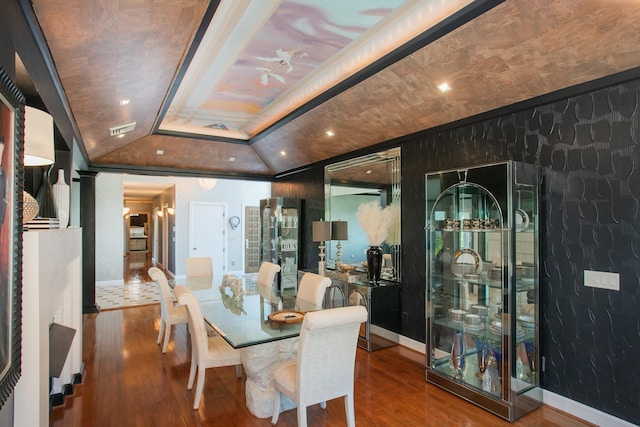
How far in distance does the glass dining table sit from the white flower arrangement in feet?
4.64

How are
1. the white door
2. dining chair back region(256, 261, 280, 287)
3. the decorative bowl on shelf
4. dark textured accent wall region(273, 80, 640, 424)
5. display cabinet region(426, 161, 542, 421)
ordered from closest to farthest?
1. dark textured accent wall region(273, 80, 640, 424)
2. display cabinet region(426, 161, 542, 421)
3. dining chair back region(256, 261, 280, 287)
4. the decorative bowl on shelf
5. the white door

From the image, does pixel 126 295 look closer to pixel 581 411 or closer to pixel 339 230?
pixel 339 230

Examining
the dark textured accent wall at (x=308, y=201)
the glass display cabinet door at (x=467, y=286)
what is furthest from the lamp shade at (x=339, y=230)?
the glass display cabinet door at (x=467, y=286)

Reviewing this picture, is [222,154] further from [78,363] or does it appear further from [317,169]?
[78,363]

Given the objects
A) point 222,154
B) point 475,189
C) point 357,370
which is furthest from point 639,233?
point 222,154

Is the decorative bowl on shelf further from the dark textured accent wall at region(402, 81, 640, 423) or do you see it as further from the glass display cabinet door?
the dark textured accent wall at region(402, 81, 640, 423)

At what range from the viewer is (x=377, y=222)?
4.48 meters

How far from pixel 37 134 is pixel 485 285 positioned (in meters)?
3.21

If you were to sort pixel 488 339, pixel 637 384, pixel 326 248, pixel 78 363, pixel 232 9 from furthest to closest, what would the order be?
pixel 326 248, pixel 78 363, pixel 488 339, pixel 232 9, pixel 637 384

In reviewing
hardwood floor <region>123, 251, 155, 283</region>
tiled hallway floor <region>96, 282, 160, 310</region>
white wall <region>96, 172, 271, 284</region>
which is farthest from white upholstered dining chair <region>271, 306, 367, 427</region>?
hardwood floor <region>123, 251, 155, 283</region>

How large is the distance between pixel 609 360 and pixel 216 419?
289cm

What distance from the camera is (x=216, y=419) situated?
107 inches

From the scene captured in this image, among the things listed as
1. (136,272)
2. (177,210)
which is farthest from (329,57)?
(136,272)

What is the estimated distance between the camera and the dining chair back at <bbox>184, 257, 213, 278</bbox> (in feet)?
16.9
